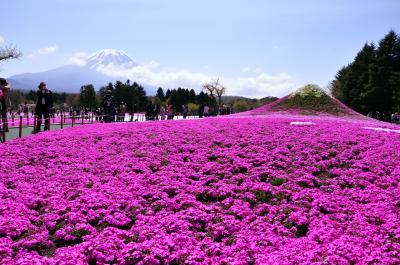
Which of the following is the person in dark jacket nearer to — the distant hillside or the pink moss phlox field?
the pink moss phlox field

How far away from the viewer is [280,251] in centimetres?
830

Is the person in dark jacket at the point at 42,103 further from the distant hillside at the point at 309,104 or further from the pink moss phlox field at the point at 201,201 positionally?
the distant hillside at the point at 309,104

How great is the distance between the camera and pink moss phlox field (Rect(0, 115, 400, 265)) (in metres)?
8.22

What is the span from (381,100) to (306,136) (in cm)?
6675

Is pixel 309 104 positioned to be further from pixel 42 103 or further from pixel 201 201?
pixel 201 201

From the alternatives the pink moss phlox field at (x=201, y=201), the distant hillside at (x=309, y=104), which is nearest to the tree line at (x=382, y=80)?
the distant hillside at (x=309, y=104)

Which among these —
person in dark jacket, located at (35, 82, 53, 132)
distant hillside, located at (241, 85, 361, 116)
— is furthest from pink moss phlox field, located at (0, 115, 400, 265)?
distant hillside, located at (241, 85, 361, 116)

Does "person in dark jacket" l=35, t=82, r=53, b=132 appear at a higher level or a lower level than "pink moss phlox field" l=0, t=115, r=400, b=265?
higher

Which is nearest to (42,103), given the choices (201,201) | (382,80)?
(201,201)

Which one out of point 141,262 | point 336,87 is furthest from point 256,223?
point 336,87

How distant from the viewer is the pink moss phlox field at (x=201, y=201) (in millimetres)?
8219

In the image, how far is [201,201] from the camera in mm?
11469

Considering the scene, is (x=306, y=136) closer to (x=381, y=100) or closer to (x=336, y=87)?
(x=381, y=100)

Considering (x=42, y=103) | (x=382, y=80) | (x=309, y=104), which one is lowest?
(x=42, y=103)
